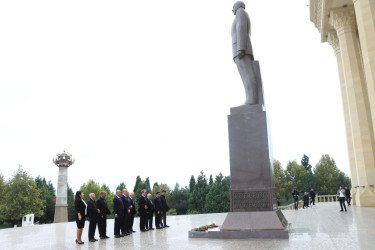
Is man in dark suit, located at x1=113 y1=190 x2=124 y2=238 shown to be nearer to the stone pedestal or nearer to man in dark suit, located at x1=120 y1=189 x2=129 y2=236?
man in dark suit, located at x1=120 y1=189 x2=129 y2=236

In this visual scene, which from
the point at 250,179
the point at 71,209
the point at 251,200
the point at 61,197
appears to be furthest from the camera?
the point at 71,209

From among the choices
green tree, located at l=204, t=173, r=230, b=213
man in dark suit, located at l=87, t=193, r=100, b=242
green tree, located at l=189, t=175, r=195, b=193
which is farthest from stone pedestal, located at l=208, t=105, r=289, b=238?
green tree, located at l=189, t=175, r=195, b=193

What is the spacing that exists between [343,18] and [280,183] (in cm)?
4250

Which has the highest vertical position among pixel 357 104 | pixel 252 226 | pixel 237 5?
pixel 237 5

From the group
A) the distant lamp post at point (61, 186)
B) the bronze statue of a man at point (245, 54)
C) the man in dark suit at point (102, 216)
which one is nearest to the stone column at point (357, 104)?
the bronze statue of a man at point (245, 54)

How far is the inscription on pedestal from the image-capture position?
8345 mm

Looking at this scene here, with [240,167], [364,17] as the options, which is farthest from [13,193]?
[364,17]

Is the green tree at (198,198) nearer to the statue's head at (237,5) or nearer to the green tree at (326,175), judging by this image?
A: the green tree at (326,175)

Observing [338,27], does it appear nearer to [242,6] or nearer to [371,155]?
[371,155]

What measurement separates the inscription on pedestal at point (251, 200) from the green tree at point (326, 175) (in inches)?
2288

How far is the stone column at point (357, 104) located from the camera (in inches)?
701

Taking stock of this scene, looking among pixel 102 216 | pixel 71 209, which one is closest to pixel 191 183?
pixel 71 209

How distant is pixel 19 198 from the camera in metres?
38.1

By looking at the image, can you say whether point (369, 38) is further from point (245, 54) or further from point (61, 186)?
point (61, 186)
